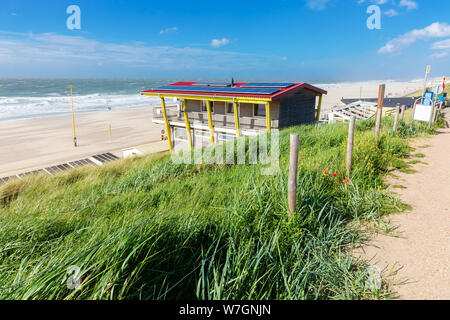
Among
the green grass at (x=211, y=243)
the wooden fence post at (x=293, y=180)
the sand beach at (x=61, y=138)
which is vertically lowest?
the sand beach at (x=61, y=138)

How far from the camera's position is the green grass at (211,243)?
279 cm

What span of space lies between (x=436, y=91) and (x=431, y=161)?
9862 millimetres

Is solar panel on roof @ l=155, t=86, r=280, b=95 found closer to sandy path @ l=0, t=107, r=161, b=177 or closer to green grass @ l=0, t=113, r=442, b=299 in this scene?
sandy path @ l=0, t=107, r=161, b=177

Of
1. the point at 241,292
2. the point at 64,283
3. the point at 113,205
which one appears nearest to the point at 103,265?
the point at 64,283

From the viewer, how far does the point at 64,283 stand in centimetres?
256

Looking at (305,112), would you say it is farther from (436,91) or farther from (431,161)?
(431,161)

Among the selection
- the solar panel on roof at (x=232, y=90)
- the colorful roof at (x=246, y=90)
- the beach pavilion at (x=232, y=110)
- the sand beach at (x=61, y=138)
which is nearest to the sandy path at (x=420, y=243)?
the colorful roof at (x=246, y=90)

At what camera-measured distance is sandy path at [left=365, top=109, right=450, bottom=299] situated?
11.4 ft

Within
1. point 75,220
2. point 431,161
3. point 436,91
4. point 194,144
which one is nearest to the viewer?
point 75,220

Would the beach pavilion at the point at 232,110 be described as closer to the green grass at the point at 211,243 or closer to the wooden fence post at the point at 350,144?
the wooden fence post at the point at 350,144

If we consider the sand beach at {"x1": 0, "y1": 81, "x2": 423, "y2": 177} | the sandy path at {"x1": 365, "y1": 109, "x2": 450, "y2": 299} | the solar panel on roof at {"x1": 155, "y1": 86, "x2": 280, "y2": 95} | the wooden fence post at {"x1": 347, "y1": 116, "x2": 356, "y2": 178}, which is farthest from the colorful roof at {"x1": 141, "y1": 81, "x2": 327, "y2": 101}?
the sandy path at {"x1": 365, "y1": 109, "x2": 450, "y2": 299}

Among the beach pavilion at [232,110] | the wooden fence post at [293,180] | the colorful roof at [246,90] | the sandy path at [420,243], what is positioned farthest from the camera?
the beach pavilion at [232,110]

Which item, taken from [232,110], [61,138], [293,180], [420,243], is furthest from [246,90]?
[61,138]

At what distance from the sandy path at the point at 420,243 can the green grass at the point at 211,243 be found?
35 centimetres
